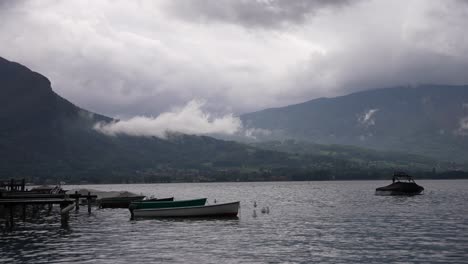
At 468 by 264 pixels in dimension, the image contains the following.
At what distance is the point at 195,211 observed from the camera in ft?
250

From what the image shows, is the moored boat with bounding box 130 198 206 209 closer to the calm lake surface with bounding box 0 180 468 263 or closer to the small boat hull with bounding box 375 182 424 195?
the calm lake surface with bounding box 0 180 468 263

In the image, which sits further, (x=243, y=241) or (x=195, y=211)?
(x=195, y=211)

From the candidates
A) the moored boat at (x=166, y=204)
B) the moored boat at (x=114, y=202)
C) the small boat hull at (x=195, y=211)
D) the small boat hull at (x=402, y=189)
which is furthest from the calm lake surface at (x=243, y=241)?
the small boat hull at (x=402, y=189)

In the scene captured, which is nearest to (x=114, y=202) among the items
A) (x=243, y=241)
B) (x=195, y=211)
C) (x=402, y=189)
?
(x=195, y=211)

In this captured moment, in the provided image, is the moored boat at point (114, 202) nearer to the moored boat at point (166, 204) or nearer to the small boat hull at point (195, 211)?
the moored boat at point (166, 204)

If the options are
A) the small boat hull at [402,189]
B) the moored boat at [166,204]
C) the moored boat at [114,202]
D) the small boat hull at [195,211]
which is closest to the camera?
the small boat hull at [195,211]

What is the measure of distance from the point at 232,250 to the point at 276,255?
4.62 metres

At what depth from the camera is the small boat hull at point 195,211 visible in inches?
2990

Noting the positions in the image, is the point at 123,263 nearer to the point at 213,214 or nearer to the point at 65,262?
the point at 65,262

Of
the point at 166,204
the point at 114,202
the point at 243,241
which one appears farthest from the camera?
the point at 114,202

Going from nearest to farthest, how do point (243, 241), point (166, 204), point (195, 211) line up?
point (243, 241) → point (195, 211) → point (166, 204)

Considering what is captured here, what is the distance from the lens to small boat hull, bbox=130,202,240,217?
249 feet

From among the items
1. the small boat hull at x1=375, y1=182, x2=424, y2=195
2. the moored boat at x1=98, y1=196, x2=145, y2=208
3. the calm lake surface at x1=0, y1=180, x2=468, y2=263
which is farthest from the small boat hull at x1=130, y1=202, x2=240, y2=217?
the small boat hull at x1=375, y1=182, x2=424, y2=195

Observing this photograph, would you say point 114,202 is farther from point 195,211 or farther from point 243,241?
point 243,241
